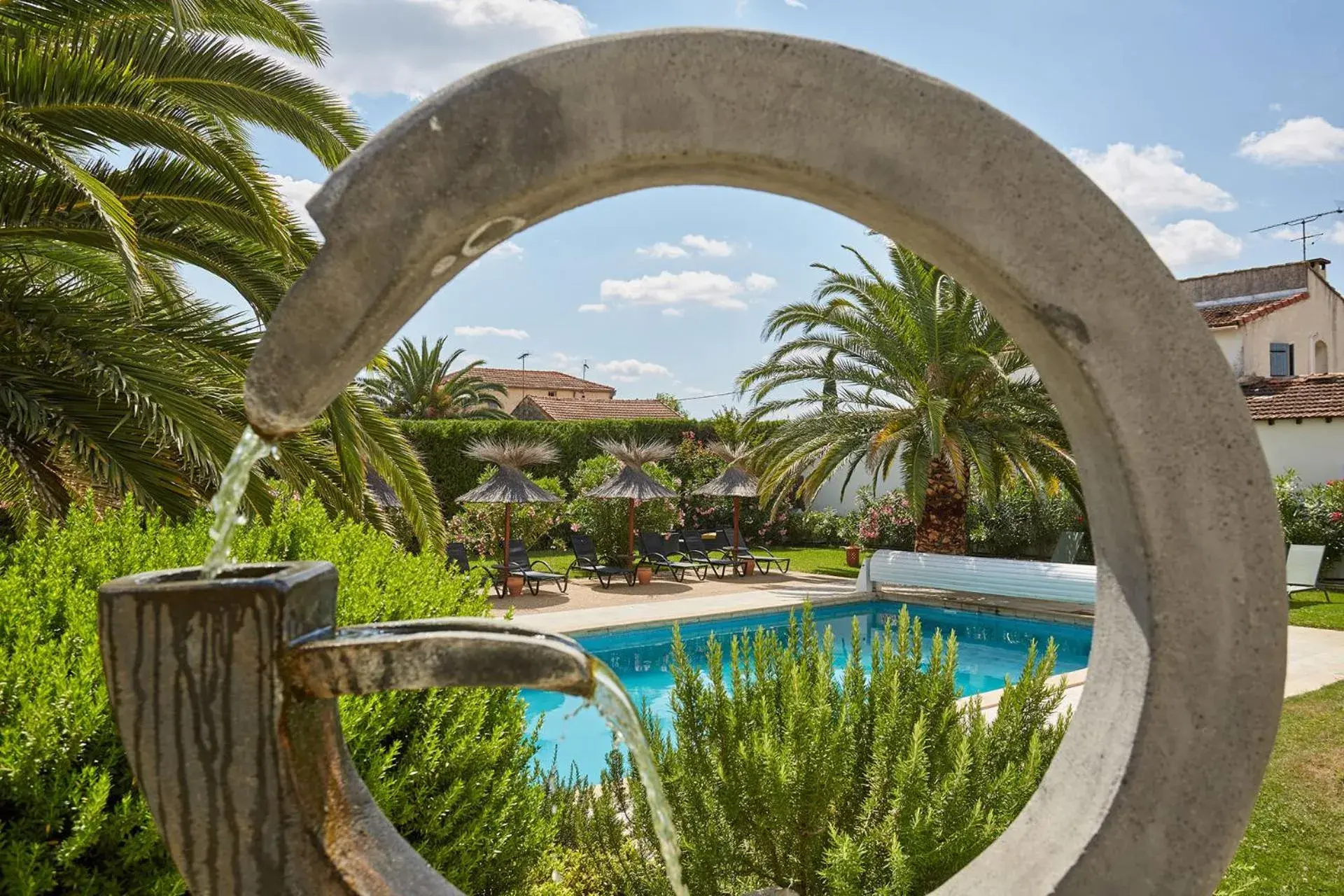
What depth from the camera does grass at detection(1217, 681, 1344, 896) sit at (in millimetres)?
4285

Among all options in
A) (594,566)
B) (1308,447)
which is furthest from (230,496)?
(1308,447)

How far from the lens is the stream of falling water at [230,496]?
4.69 ft

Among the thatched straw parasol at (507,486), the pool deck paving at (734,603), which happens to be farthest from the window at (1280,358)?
the thatched straw parasol at (507,486)

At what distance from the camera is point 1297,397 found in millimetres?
17703

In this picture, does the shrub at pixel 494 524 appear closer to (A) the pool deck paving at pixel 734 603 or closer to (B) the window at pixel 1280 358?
(A) the pool deck paving at pixel 734 603

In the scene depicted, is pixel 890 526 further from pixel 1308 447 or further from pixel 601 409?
pixel 601 409

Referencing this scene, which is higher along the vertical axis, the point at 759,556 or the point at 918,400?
the point at 918,400

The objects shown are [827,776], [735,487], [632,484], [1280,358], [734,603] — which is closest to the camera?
[827,776]

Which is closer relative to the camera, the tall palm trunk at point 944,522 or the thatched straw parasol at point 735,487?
the tall palm trunk at point 944,522

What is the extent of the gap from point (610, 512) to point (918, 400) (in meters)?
6.89

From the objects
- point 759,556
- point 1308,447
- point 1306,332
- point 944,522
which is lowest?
A: point 759,556

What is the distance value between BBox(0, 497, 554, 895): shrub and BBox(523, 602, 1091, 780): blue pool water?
4.83 meters

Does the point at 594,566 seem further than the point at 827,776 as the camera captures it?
Yes

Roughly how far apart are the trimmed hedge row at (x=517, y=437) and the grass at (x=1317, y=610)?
13.5 m
